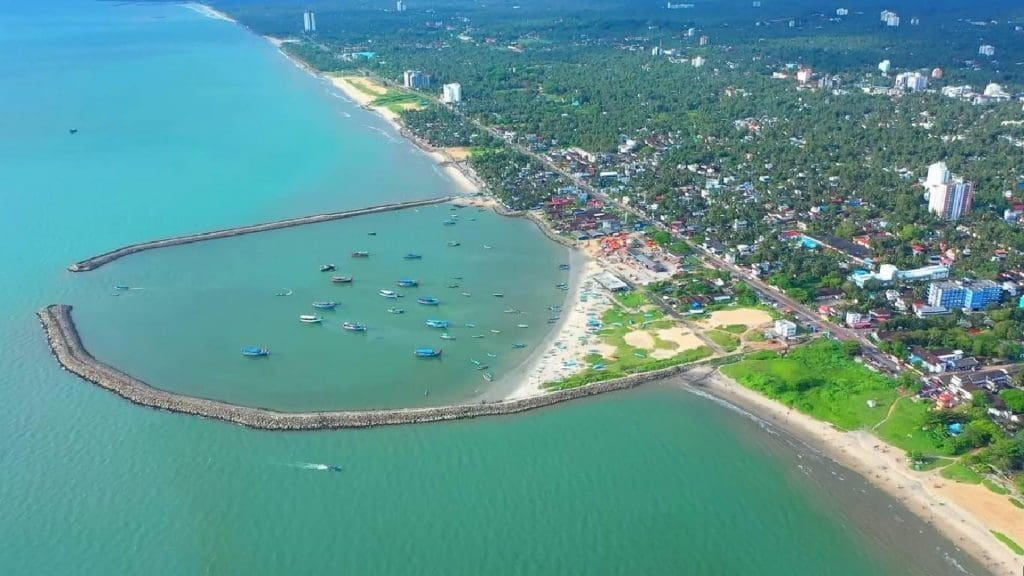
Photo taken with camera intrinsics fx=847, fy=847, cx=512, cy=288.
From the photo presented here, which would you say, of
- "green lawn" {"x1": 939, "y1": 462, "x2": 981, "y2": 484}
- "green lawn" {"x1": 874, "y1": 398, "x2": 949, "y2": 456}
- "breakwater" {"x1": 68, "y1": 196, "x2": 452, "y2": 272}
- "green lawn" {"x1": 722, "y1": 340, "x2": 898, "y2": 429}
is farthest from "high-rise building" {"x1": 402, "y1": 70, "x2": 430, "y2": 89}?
"green lawn" {"x1": 939, "y1": 462, "x2": 981, "y2": 484}

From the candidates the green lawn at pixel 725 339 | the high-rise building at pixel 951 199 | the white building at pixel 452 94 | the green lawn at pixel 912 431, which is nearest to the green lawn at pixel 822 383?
the green lawn at pixel 912 431

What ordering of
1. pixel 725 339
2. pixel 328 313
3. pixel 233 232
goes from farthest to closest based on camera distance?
pixel 233 232, pixel 328 313, pixel 725 339

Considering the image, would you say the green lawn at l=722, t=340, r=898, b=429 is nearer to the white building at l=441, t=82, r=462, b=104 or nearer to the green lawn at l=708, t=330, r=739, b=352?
the green lawn at l=708, t=330, r=739, b=352

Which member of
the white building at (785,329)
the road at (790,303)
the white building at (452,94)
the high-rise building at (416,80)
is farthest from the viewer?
the high-rise building at (416,80)

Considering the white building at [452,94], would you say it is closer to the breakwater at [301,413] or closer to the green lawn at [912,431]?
the breakwater at [301,413]

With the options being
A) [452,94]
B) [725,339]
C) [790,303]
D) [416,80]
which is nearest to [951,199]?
[790,303]

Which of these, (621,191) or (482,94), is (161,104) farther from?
(621,191)

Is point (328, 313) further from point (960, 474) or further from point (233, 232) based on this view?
point (960, 474)
